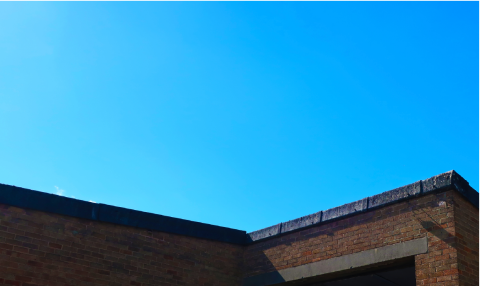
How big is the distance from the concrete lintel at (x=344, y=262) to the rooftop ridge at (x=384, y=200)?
0.69 metres

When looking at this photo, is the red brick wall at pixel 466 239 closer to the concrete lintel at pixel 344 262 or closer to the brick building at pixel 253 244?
the brick building at pixel 253 244

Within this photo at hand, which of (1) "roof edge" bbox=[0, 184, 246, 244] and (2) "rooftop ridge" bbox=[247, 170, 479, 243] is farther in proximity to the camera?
(1) "roof edge" bbox=[0, 184, 246, 244]

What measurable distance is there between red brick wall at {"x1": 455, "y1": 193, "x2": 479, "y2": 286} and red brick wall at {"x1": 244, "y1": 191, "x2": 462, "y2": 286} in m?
0.12

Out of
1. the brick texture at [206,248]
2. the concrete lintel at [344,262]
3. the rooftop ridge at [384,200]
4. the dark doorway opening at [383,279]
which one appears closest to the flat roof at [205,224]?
the rooftop ridge at [384,200]

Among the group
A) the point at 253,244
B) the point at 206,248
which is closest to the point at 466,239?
the point at 253,244

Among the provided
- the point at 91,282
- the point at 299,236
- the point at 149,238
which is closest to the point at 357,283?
the point at 299,236

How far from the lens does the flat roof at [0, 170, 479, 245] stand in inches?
288

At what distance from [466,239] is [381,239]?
4.04ft

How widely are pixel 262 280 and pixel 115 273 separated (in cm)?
272

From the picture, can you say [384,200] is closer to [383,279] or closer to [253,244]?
[383,279]

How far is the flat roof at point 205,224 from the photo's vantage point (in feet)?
24.0

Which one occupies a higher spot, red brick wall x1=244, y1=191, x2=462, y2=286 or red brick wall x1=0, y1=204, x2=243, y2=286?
red brick wall x1=244, y1=191, x2=462, y2=286

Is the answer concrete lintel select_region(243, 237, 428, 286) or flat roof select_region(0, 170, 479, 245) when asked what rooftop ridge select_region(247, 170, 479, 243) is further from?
concrete lintel select_region(243, 237, 428, 286)

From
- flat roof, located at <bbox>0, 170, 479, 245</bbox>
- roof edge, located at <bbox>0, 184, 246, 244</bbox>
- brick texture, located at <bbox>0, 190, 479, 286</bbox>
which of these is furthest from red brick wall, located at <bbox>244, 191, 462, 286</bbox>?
roof edge, located at <bbox>0, 184, 246, 244</bbox>
